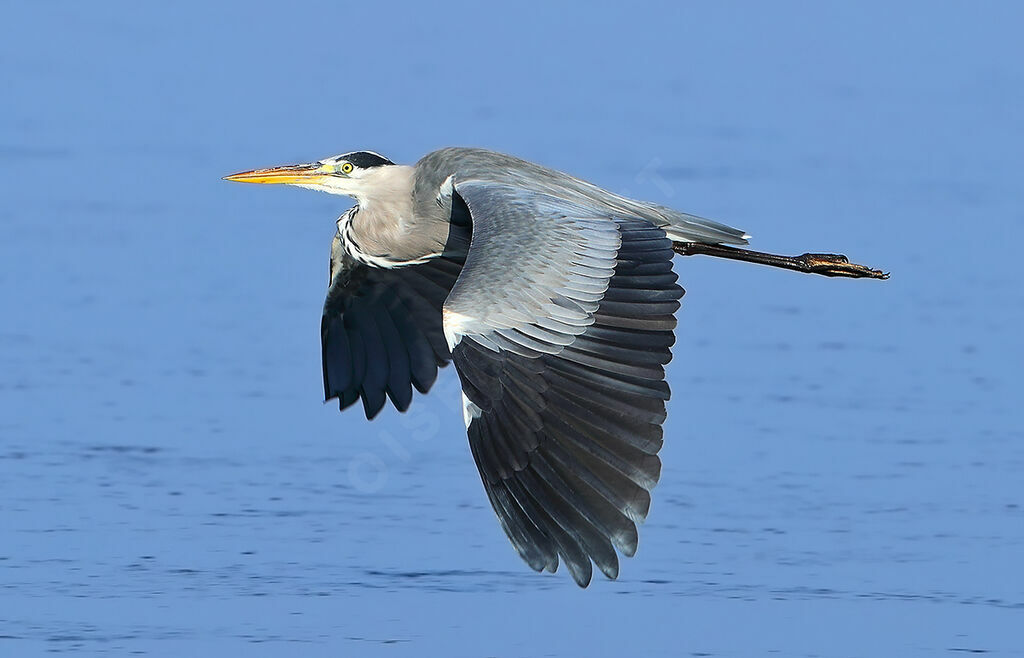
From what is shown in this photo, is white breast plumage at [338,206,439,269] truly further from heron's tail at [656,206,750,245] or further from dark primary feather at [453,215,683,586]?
dark primary feather at [453,215,683,586]

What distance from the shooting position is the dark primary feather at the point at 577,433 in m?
5.96

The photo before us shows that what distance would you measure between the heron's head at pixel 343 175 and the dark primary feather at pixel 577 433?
200 cm

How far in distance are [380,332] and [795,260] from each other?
1808 mm

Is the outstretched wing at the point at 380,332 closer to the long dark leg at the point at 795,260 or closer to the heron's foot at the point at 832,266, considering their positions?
the long dark leg at the point at 795,260

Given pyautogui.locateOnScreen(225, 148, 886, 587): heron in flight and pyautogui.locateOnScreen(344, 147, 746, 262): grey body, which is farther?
pyautogui.locateOnScreen(344, 147, 746, 262): grey body

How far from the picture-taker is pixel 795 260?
8.32m

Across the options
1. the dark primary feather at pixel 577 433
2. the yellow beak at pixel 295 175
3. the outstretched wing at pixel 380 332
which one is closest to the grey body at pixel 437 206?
the outstretched wing at pixel 380 332

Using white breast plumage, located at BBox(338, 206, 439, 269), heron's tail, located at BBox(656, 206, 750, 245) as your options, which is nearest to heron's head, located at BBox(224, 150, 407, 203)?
white breast plumage, located at BBox(338, 206, 439, 269)

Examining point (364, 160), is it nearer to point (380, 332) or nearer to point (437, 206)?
point (437, 206)

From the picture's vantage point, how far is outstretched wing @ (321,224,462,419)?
8.10 metres

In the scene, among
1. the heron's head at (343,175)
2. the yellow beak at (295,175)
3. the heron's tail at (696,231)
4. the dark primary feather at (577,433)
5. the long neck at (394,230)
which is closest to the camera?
the dark primary feather at (577,433)

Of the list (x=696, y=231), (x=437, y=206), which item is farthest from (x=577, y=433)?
(x=437, y=206)

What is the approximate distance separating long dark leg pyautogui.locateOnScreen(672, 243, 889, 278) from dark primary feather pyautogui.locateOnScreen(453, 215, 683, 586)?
1663mm

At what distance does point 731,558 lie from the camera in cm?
729
